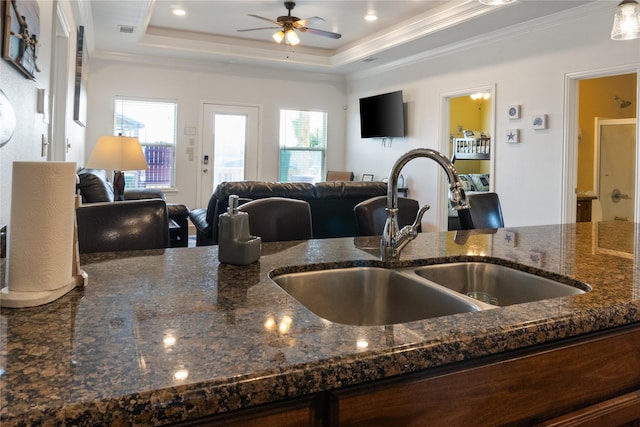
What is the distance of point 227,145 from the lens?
7629 millimetres

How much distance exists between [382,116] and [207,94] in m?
2.80

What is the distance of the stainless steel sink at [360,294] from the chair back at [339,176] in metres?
6.64

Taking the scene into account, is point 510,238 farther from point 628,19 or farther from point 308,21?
point 308,21

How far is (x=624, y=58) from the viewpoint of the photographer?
4.00 meters

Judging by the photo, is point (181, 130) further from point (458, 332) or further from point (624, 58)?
point (458, 332)

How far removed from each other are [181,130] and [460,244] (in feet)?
21.0

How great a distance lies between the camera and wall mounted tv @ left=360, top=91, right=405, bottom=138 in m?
6.79

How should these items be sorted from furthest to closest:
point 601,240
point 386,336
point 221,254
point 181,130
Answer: point 181,130, point 601,240, point 221,254, point 386,336

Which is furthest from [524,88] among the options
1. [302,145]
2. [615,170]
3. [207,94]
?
[207,94]

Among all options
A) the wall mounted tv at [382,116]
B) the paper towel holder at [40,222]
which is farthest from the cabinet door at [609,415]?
the wall mounted tv at [382,116]

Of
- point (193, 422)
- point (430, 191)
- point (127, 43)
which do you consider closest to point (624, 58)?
point (430, 191)

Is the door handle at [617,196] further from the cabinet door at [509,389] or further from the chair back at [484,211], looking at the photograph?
the cabinet door at [509,389]

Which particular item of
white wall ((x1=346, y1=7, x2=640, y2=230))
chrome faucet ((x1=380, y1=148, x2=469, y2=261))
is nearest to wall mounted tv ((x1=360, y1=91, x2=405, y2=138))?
white wall ((x1=346, y1=7, x2=640, y2=230))

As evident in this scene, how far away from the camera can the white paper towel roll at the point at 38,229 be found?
83 cm
